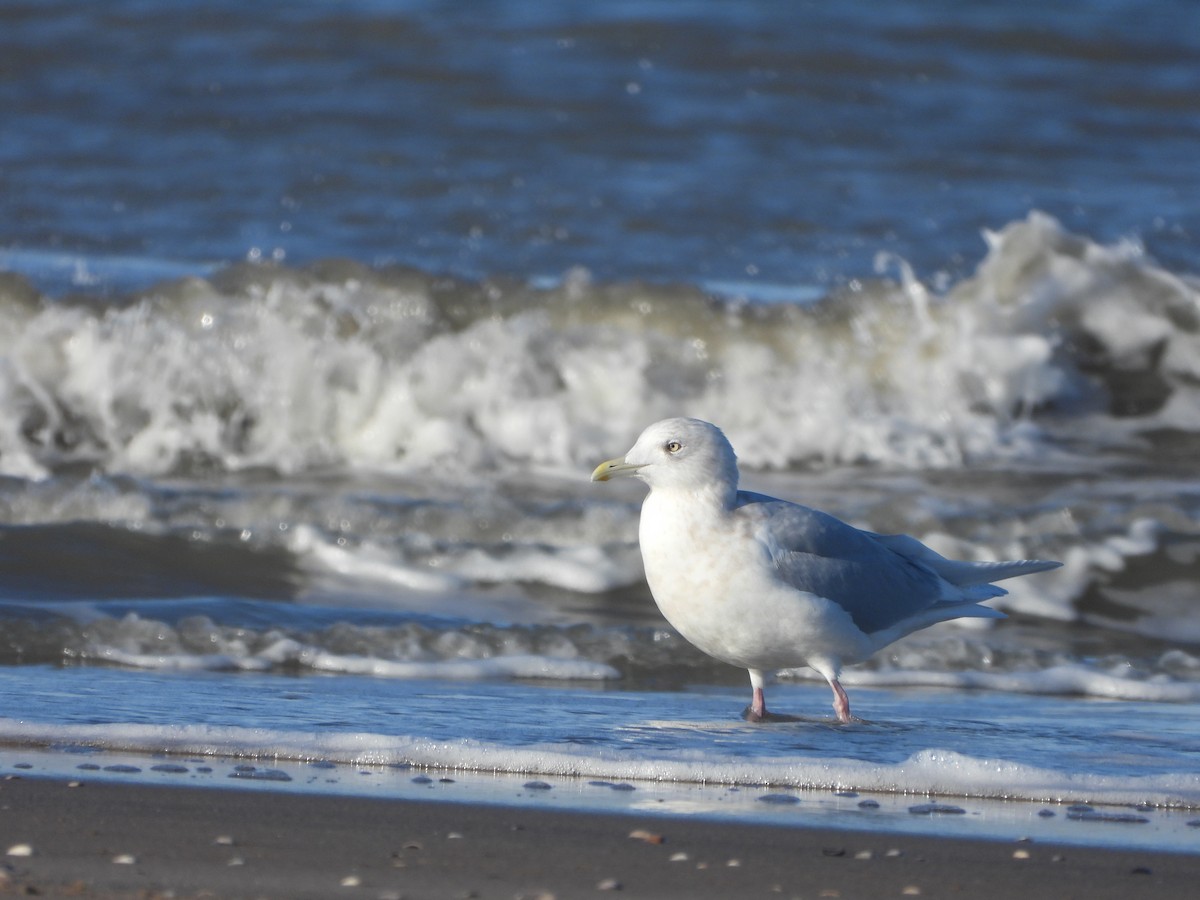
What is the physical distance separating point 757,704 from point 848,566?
0.42 metres

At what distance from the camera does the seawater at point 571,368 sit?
4418mm

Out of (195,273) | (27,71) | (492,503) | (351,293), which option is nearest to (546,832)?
(492,503)

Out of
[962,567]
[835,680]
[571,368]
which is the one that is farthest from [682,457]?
[571,368]

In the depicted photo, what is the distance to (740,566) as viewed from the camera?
4.27 m

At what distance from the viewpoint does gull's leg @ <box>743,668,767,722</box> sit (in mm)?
4359

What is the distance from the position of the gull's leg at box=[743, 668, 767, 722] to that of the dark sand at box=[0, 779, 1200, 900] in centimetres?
120

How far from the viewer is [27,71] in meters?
13.7

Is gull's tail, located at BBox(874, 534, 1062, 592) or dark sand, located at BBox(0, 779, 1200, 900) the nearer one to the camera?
dark sand, located at BBox(0, 779, 1200, 900)

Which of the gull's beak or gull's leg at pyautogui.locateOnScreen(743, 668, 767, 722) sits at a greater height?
the gull's beak

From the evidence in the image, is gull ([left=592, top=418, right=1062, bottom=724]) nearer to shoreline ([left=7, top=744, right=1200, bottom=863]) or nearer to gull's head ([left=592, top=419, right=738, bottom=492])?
gull's head ([left=592, top=419, right=738, bottom=492])

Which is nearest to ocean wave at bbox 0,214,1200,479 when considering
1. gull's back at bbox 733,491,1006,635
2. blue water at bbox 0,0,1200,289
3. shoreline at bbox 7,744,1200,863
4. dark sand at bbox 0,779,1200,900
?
blue water at bbox 0,0,1200,289

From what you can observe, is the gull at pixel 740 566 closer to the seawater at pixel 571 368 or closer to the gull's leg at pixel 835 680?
the gull's leg at pixel 835 680

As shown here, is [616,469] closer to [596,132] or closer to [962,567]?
[962,567]

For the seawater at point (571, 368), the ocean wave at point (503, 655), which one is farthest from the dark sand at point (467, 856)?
the ocean wave at point (503, 655)
